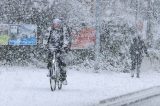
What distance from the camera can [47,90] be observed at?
1686cm

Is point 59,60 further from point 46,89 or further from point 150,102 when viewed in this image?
point 150,102

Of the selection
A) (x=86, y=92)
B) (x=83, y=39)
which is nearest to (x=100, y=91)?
(x=86, y=92)

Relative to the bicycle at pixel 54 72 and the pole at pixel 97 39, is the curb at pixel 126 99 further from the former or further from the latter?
the pole at pixel 97 39

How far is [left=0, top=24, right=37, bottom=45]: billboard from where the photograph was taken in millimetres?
26766

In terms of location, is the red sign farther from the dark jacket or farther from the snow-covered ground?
the dark jacket

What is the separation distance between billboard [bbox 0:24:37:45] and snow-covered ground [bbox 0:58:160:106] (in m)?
1.43

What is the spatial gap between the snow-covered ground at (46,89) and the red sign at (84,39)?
1.96 m

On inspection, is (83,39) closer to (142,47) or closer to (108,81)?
(142,47)

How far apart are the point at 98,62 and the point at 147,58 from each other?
672cm

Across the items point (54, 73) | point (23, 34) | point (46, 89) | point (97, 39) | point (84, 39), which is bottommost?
point (46, 89)

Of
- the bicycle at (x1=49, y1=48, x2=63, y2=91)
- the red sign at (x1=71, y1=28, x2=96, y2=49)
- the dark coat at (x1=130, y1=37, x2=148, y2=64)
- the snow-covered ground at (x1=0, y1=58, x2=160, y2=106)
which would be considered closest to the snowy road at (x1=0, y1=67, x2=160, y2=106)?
the snow-covered ground at (x1=0, y1=58, x2=160, y2=106)

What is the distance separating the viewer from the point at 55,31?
53.7 feet

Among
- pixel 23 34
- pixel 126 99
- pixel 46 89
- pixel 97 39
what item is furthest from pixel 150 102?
pixel 23 34

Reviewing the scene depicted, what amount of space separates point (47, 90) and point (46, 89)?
33 cm
